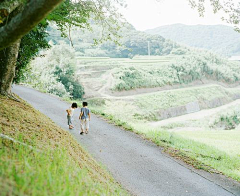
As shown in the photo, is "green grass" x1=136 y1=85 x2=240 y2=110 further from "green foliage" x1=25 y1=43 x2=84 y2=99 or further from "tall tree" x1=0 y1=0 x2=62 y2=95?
"tall tree" x1=0 y1=0 x2=62 y2=95

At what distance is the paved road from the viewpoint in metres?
6.71

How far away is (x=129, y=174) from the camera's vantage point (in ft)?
24.2

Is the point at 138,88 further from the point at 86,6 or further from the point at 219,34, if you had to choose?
the point at 219,34

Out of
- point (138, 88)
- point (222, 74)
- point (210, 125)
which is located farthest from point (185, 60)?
point (210, 125)

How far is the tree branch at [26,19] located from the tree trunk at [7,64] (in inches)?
171

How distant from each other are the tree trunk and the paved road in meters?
3.68

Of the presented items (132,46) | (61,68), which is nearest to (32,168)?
(61,68)

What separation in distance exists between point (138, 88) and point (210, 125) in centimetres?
2086

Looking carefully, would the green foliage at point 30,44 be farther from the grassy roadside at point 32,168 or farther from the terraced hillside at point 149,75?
the terraced hillside at point 149,75

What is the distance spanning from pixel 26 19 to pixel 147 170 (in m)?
6.14

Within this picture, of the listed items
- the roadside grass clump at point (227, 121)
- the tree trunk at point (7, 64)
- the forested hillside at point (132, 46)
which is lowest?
the roadside grass clump at point (227, 121)

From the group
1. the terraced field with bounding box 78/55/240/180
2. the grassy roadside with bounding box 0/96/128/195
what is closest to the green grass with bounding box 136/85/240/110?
the terraced field with bounding box 78/55/240/180

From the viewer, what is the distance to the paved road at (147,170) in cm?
671

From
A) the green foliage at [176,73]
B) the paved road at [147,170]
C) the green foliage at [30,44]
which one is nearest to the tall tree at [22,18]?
the paved road at [147,170]
